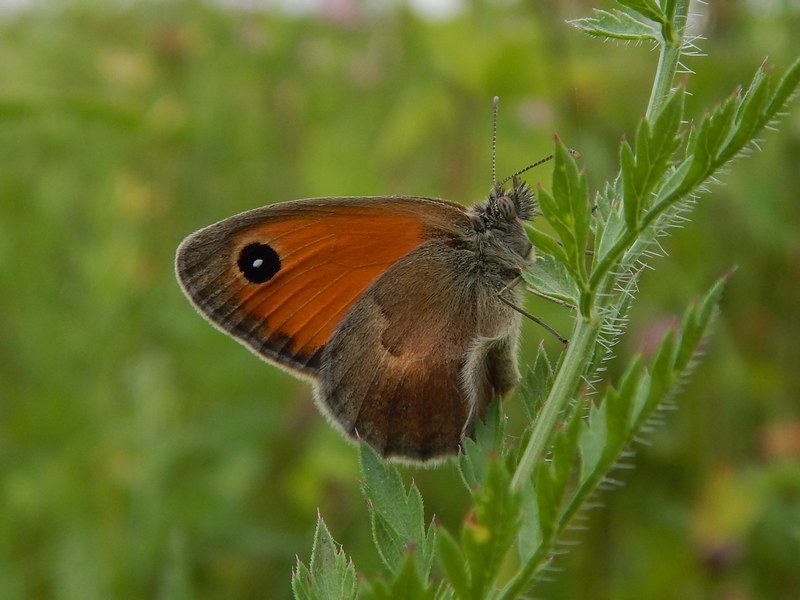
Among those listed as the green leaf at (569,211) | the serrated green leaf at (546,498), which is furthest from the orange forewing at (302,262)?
the serrated green leaf at (546,498)

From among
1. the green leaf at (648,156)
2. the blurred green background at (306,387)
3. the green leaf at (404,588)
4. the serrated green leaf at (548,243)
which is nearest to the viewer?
the green leaf at (404,588)

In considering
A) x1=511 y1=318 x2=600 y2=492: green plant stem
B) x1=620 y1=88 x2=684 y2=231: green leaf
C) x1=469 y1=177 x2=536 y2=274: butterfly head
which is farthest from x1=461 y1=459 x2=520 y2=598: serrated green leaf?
x1=469 y1=177 x2=536 y2=274: butterfly head

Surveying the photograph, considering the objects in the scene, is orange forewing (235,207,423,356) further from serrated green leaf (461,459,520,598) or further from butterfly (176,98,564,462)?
serrated green leaf (461,459,520,598)

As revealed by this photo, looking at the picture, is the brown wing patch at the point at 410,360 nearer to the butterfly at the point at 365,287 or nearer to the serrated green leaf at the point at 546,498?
the butterfly at the point at 365,287

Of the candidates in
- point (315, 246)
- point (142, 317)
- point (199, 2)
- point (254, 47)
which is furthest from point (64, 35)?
point (315, 246)

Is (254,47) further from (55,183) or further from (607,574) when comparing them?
(607,574)
